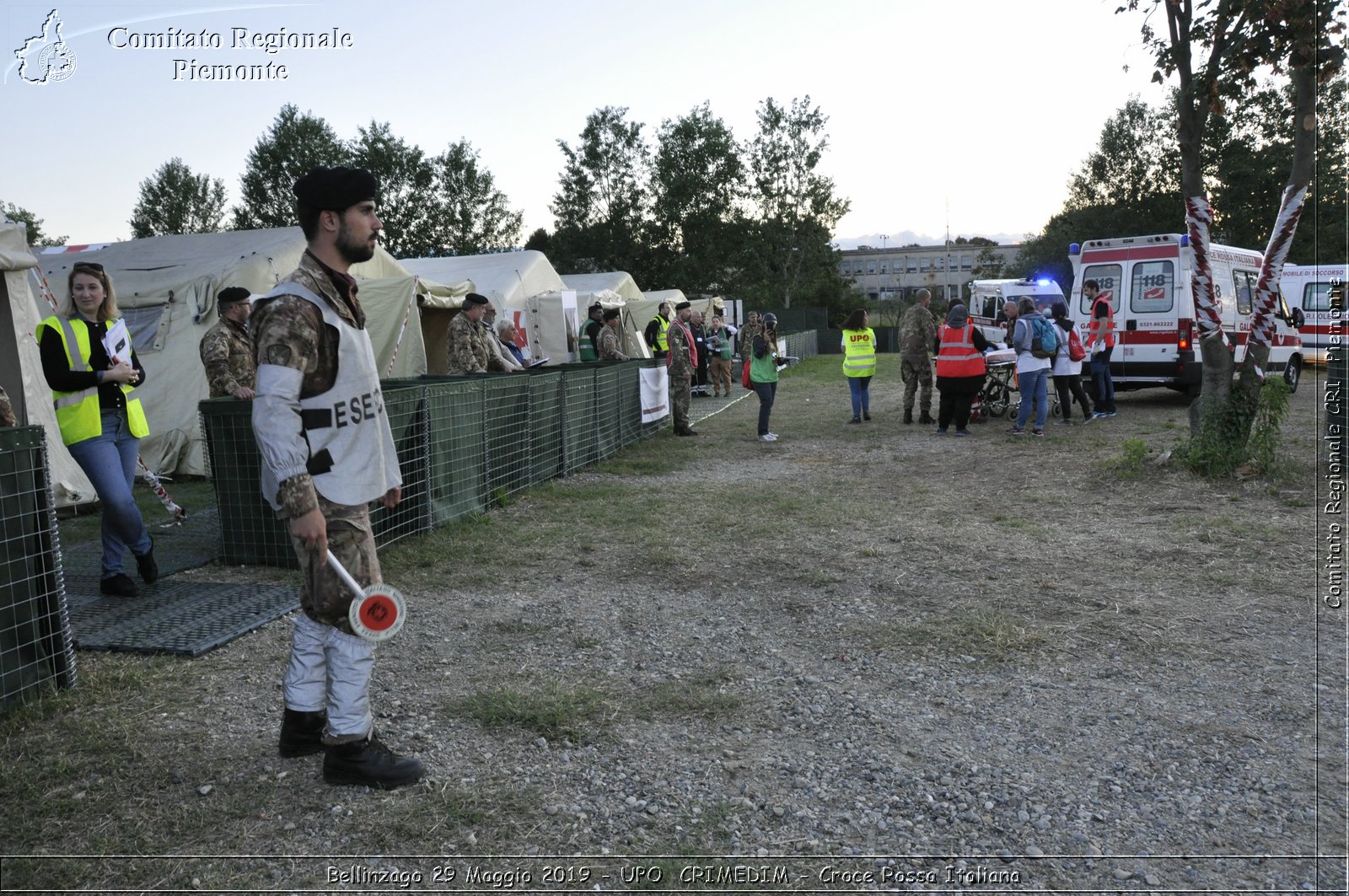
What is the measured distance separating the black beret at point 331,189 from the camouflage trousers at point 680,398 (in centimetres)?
996

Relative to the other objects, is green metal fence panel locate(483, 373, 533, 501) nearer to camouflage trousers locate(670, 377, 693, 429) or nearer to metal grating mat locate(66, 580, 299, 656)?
metal grating mat locate(66, 580, 299, 656)

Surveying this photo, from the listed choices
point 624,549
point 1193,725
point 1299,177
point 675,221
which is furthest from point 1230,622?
point 675,221

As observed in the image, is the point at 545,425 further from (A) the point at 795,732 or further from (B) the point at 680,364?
(A) the point at 795,732

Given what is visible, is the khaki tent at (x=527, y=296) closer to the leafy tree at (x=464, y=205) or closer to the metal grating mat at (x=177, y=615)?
the metal grating mat at (x=177, y=615)

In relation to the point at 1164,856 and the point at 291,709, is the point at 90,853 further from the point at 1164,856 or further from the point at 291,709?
the point at 1164,856

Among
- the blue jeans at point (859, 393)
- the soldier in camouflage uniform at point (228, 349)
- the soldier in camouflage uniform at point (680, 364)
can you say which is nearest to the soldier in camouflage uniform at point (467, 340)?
the soldier in camouflage uniform at point (680, 364)

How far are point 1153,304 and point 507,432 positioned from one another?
37.0 ft

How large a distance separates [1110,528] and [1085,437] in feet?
17.6

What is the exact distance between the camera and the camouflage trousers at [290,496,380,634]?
119 inches

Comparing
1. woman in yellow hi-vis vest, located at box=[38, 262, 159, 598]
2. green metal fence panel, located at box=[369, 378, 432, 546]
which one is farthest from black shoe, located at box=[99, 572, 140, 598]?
green metal fence panel, located at box=[369, 378, 432, 546]

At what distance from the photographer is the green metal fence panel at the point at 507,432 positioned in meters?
7.96

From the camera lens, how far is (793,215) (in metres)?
54.9

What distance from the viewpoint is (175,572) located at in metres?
6.00

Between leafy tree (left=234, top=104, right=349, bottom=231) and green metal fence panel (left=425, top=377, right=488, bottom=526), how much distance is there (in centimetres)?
5260
